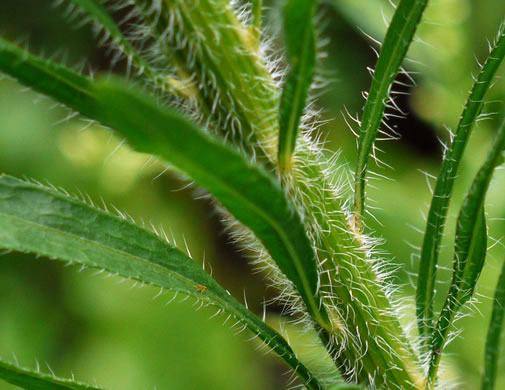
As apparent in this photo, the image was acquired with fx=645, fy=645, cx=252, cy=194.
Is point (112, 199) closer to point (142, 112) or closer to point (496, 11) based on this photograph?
point (496, 11)

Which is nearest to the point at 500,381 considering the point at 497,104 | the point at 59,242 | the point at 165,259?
the point at 497,104

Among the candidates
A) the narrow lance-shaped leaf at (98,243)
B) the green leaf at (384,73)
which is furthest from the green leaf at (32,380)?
the green leaf at (384,73)

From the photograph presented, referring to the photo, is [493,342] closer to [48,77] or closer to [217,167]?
[217,167]

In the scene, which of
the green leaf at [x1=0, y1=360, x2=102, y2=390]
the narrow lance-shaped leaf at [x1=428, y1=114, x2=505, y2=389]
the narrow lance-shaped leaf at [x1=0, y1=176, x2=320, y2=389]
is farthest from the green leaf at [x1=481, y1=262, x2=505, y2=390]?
the green leaf at [x1=0, y1=360, x2=102, y2=390]

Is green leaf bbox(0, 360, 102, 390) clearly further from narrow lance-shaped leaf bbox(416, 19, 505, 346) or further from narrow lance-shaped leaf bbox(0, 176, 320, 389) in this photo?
narrow lance-shaped leaf bbox(416, 19, 505, 346)

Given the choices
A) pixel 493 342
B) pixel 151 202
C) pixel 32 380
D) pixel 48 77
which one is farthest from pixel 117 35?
pixel 151 202
